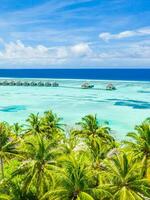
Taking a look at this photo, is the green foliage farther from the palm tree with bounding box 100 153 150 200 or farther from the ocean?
the ocean

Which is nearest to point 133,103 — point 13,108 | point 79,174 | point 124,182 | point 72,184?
point 13,108

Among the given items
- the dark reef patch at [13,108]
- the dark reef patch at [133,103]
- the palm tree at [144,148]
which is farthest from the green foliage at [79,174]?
the dark reef patch at [133,103]

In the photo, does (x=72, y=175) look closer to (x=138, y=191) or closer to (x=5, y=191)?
(x=138, y=191)

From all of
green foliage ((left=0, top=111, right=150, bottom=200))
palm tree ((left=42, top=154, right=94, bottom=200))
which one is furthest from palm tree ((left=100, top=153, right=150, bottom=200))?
palm tree ((left=42, top=154, right=94, bottom=200))

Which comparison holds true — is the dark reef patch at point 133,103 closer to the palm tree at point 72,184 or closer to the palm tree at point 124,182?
the palm tree at point 124,182

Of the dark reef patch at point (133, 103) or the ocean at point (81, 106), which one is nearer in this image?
the ocean at point (81, 106)
